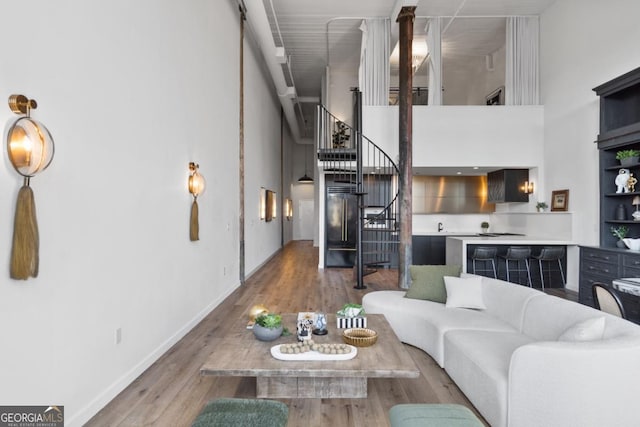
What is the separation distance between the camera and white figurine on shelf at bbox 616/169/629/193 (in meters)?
5.23

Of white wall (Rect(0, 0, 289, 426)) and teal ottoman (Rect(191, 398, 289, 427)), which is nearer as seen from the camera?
teal ottoman (Rect(191, 398, 289, 427))

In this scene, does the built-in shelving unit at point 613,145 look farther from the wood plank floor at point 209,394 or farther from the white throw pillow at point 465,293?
the wood plank floor at point 209,394

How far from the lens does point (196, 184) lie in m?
4.47

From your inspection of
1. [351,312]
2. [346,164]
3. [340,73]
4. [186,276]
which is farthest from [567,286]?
[340,73]

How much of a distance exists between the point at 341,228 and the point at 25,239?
754 centimetres

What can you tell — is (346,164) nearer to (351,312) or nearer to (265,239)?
(265,239)

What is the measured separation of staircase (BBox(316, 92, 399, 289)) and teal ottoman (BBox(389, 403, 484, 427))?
4.77m

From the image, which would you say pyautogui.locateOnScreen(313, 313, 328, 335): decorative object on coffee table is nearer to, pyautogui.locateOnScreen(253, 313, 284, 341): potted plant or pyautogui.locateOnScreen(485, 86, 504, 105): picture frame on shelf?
pyautogui.locateOnScreen(253, 313, 284, 341): potted plant

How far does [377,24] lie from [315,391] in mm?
7605

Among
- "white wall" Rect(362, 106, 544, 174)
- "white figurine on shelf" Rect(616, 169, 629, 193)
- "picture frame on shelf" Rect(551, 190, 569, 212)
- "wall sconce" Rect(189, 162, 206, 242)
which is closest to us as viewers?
"wall sconce" Rect(189, 162, 206, 242)

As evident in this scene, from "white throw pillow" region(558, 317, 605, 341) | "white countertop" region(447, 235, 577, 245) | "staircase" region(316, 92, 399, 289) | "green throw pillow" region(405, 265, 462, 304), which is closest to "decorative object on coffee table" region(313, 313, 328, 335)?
"green throw pillow" region(405, 265, 462, 304)

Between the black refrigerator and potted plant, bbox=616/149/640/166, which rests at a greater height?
potted plant, bbox=616/149/640/166

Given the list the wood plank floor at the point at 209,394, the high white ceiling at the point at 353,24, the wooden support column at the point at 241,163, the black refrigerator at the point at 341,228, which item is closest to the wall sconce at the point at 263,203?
the black refrigerator at the point at 341,228

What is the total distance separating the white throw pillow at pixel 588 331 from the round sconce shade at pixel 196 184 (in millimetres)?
3906
